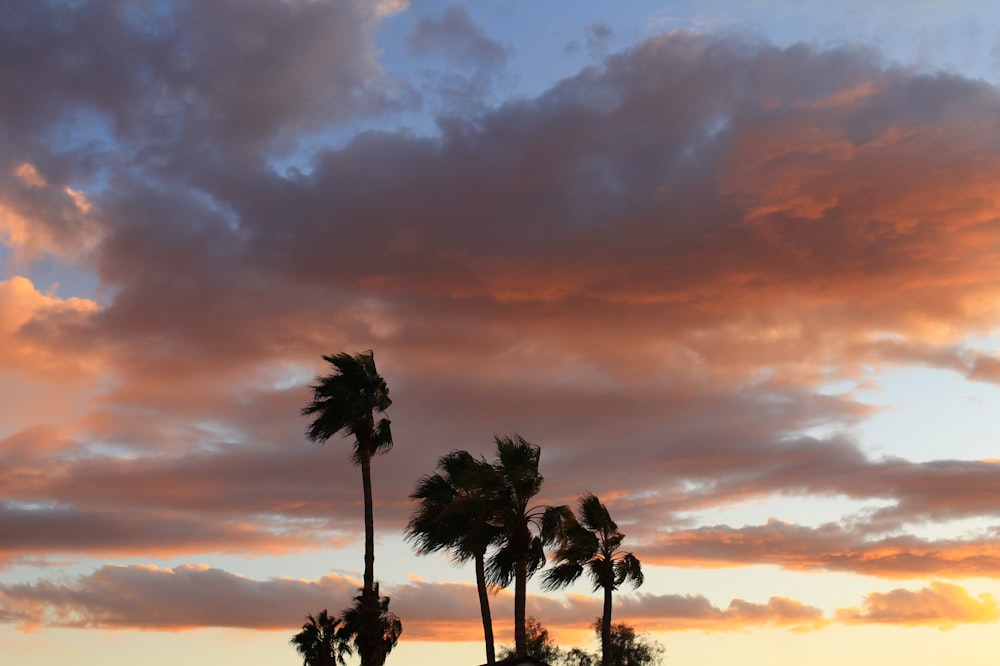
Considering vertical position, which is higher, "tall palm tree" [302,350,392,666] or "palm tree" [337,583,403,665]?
"tall palm tree" [302,350,392,666]

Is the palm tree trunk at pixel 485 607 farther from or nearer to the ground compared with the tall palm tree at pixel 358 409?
nearer to the ground

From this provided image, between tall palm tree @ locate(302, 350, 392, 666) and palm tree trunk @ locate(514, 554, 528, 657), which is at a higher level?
tall palm tree @ locate(302, 350, 392, 666)

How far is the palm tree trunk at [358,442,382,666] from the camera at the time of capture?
4744cm

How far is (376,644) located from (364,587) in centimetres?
247

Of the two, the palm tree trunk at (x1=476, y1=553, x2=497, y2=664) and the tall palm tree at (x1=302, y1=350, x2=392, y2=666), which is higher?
the tall palm tree at (x1=302, y1=350, x2=392, y2=666)

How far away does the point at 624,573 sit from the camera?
174ft

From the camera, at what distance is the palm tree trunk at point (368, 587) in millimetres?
47438

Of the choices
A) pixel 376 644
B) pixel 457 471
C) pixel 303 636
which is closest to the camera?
pixel 376 644

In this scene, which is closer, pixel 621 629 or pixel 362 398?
pixel 362 398

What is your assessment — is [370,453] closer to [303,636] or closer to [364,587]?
[364,587]

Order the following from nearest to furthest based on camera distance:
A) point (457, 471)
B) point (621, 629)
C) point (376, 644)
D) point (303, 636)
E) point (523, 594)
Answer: point (523, 594), point (376, 644), point (457, 471), point (303, 636), point (621, 629)

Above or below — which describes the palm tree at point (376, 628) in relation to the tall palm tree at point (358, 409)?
below

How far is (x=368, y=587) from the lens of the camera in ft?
158

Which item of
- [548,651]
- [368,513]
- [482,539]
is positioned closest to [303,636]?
[368,513]
